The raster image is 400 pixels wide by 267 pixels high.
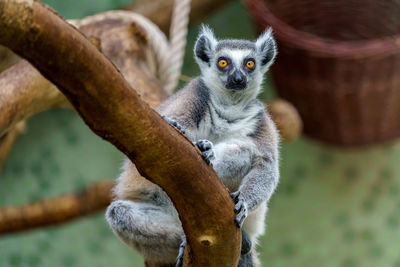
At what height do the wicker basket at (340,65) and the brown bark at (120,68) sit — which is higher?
the brown bark at (120,68)

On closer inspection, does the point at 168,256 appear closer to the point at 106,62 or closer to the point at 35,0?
the point at 106,62

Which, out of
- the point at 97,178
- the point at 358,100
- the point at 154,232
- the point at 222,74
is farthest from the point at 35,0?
the point at 97,178

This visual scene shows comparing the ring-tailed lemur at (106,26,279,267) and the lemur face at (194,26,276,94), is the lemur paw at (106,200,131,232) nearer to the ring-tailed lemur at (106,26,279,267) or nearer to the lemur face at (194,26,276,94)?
the ring-tailed lemur at (106,26,279,267)

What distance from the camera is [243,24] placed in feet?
15.2

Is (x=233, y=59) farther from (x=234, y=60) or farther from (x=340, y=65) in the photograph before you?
(x=340, y=65)

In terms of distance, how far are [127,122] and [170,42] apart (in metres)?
1.57

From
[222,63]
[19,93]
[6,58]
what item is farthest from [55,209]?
[222,63]

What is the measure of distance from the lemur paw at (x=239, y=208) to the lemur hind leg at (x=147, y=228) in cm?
30

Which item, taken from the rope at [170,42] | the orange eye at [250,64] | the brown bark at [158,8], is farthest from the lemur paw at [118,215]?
the brown bark at [158,8]

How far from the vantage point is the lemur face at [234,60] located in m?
2.17

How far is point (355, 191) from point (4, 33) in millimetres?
3810

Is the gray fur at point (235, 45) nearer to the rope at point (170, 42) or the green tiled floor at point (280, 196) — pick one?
the rope at point (170, 42)

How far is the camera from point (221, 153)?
1.97m

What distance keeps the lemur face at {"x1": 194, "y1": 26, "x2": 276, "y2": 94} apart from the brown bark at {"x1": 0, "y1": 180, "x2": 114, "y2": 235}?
49.5 inches
